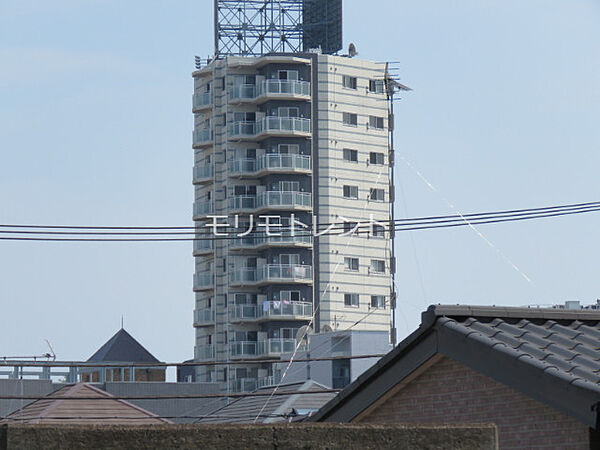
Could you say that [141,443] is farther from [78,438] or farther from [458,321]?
[458,321]

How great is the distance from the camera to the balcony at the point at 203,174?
10469cm

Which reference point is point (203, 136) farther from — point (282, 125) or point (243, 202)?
point (282, 125)

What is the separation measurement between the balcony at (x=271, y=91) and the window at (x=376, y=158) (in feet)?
26.4

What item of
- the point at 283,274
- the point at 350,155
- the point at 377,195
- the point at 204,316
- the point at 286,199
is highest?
the point at 350,155

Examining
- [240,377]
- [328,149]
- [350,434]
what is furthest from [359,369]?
[350,434]

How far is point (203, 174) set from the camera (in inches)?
4149

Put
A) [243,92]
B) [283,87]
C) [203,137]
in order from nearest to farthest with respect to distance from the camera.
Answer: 1. [283,87]
2. [243,92]
3. [203,137]

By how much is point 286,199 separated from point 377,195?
369 inches

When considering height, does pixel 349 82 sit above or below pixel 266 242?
above

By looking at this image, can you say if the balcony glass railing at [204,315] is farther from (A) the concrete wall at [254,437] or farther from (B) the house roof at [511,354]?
(A) the concrete wall at [254,437]

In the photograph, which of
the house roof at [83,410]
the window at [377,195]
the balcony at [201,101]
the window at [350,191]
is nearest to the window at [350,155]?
the window at [350,191]

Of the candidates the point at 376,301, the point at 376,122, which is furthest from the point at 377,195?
the point at 376,301

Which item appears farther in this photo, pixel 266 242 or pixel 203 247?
pixel 203 247

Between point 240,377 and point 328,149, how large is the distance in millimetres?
20624
